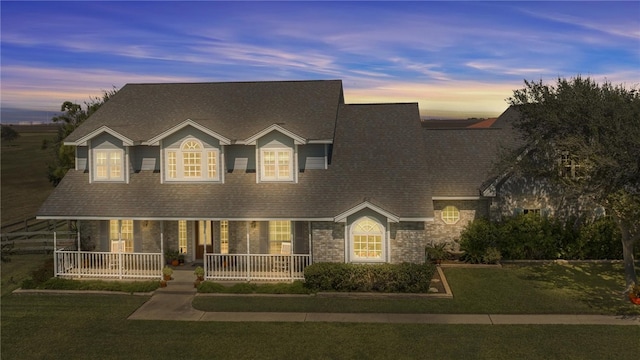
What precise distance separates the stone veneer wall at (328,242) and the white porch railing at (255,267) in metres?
0.57

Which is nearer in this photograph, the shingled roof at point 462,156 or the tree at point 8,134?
the shingled roof at point 462,156

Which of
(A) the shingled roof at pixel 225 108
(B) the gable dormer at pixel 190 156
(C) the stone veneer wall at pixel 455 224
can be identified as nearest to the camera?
(B) the gable dormer at pixel 190 156

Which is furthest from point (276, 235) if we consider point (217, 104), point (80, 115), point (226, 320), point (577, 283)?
point (80, 115)

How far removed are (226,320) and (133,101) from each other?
1581cm

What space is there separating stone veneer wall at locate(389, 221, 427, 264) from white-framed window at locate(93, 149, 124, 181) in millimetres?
13247

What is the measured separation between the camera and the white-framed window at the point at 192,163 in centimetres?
2445

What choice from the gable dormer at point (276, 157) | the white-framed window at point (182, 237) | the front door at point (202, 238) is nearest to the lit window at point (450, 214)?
the gable dormer at point (276, 157)

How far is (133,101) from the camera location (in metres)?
28.8

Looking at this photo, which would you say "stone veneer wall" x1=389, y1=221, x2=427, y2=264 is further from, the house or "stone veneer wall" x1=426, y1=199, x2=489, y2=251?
"stone veneer wall" x1=426, y1=199, x2=489, y2=251

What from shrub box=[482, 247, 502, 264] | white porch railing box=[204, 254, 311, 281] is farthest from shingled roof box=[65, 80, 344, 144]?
shrub box=[482, 247, 502, 264]

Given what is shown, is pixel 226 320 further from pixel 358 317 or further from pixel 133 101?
pixel 133 101

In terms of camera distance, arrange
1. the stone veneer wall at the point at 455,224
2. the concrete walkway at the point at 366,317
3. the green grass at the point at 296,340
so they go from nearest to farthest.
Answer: the green grass at the point at 296,340
the concrete walkway at the point at 366,317
the stone veneer wall at the point at 455,224

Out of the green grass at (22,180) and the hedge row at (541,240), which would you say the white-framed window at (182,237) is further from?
the green grass at (22,180)

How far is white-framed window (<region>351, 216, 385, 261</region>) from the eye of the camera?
22.0 metres
